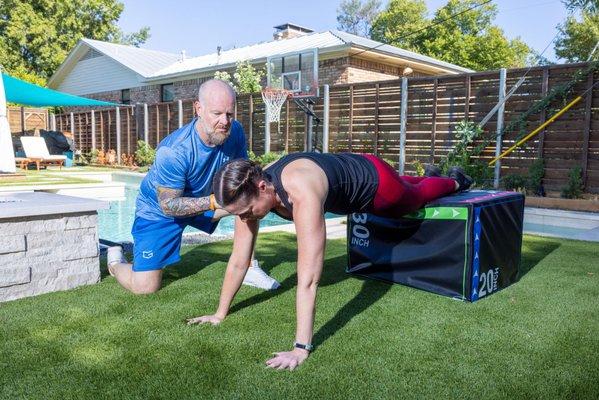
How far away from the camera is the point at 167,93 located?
21078 millimetres

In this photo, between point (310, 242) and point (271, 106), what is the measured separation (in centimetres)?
1148

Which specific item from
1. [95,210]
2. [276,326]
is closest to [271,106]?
[95,210]

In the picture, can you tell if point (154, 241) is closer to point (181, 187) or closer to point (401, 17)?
point (181, 187)

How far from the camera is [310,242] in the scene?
7.36 ft

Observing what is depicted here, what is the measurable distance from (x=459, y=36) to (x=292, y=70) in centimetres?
2171

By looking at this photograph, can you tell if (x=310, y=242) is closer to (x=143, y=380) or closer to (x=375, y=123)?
(x=143, y=380)

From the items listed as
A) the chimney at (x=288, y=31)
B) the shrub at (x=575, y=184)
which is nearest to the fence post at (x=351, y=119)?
the shrub at (x=575, y=184)

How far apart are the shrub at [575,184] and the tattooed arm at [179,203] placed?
7128mm

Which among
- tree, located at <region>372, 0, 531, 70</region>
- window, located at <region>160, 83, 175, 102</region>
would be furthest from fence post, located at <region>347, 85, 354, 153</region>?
tree, located at <region>372, 0, 531, 70</region>

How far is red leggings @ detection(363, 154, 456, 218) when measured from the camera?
9.71 feet

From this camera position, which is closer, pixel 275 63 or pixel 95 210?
pixel 95 210

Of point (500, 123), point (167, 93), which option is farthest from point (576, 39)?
point (167, 93)

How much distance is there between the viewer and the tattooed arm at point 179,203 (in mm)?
3080

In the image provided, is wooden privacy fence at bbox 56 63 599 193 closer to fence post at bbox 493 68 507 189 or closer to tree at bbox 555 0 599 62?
fence post at bbox 493 68 507 189
